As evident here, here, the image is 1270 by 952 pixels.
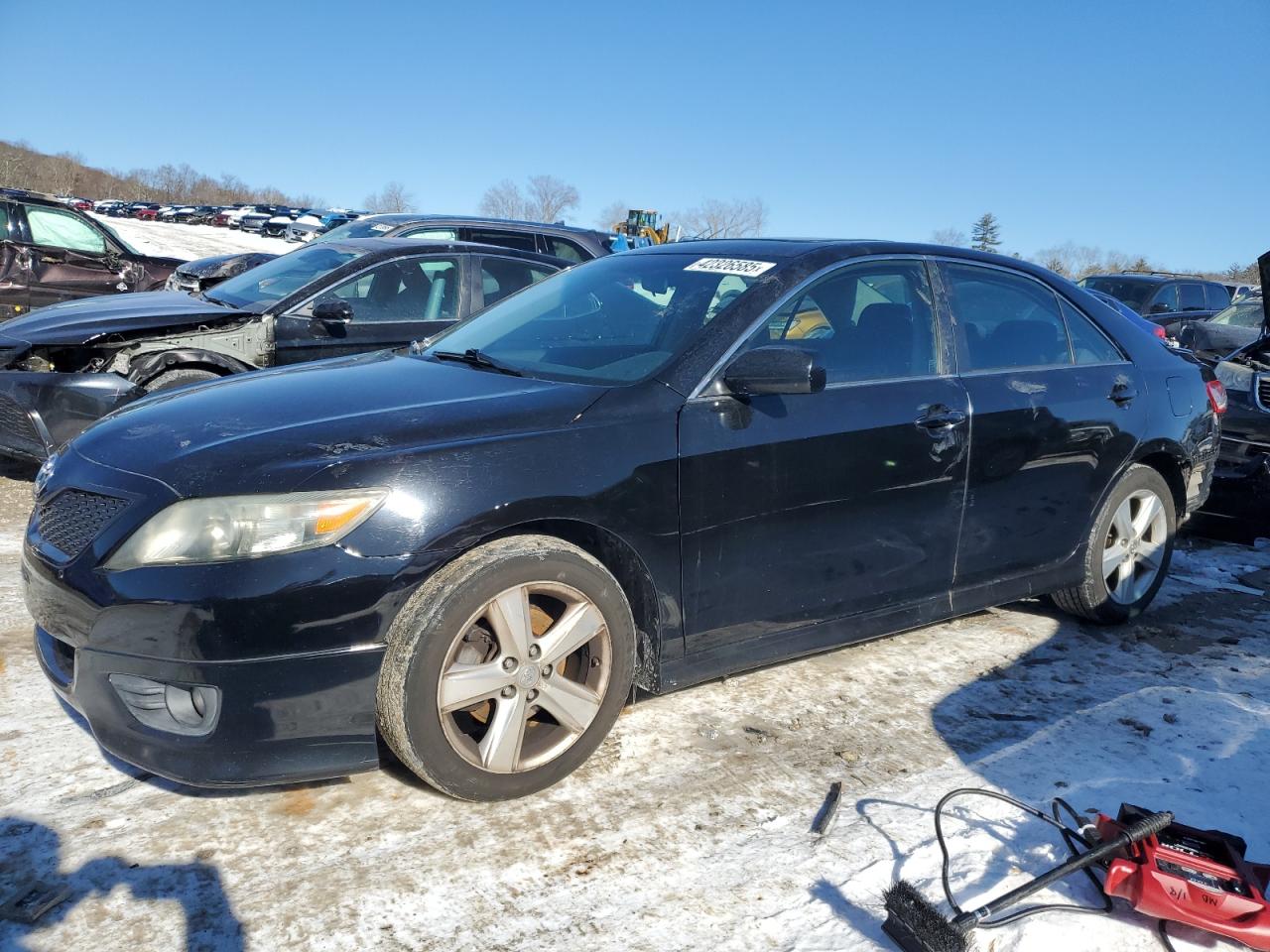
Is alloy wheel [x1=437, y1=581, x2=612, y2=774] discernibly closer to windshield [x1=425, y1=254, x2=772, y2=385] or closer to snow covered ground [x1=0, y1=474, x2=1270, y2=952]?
snow covered ground [x1=0, y1=474, x2=1270, y2=952]

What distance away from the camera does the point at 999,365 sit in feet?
12.8

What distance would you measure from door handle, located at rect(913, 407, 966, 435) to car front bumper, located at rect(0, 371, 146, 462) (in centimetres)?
417

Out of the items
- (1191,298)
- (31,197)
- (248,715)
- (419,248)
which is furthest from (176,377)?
(1191,298)

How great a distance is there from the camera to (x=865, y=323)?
357cm

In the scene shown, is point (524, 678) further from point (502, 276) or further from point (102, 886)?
point (502, 276)

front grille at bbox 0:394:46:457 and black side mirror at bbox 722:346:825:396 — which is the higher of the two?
black side mirror at bbox 722:346:825:396

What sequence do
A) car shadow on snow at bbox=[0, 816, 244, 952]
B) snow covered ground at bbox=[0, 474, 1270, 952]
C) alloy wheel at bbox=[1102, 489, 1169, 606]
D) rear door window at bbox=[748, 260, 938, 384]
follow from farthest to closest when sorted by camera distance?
alloy wheel at bbox=[1102, 489, 1169, 606] → rear door window at bbox=[748, 260, 938, 384] → snow covered ground at bbox=[0, 474, 1270, 952] → car shadow on snow at bbox=[0, 816, 244, 952]

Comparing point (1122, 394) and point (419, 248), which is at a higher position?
point (419, 248)

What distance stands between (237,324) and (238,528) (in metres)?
4.01

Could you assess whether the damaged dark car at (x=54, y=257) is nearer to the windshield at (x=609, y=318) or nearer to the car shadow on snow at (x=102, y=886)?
the windshield at (x=609, y=318)

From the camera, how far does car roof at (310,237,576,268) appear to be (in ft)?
21.8

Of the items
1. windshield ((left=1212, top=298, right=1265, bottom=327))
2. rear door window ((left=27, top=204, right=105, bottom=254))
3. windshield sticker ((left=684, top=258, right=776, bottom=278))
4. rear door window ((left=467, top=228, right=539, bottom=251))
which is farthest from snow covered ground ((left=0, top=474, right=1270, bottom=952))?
windshield ((left=1212, top=298, right=1265, bottom=327))

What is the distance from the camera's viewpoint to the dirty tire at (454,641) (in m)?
2.54

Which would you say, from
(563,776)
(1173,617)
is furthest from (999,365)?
(563,776)
